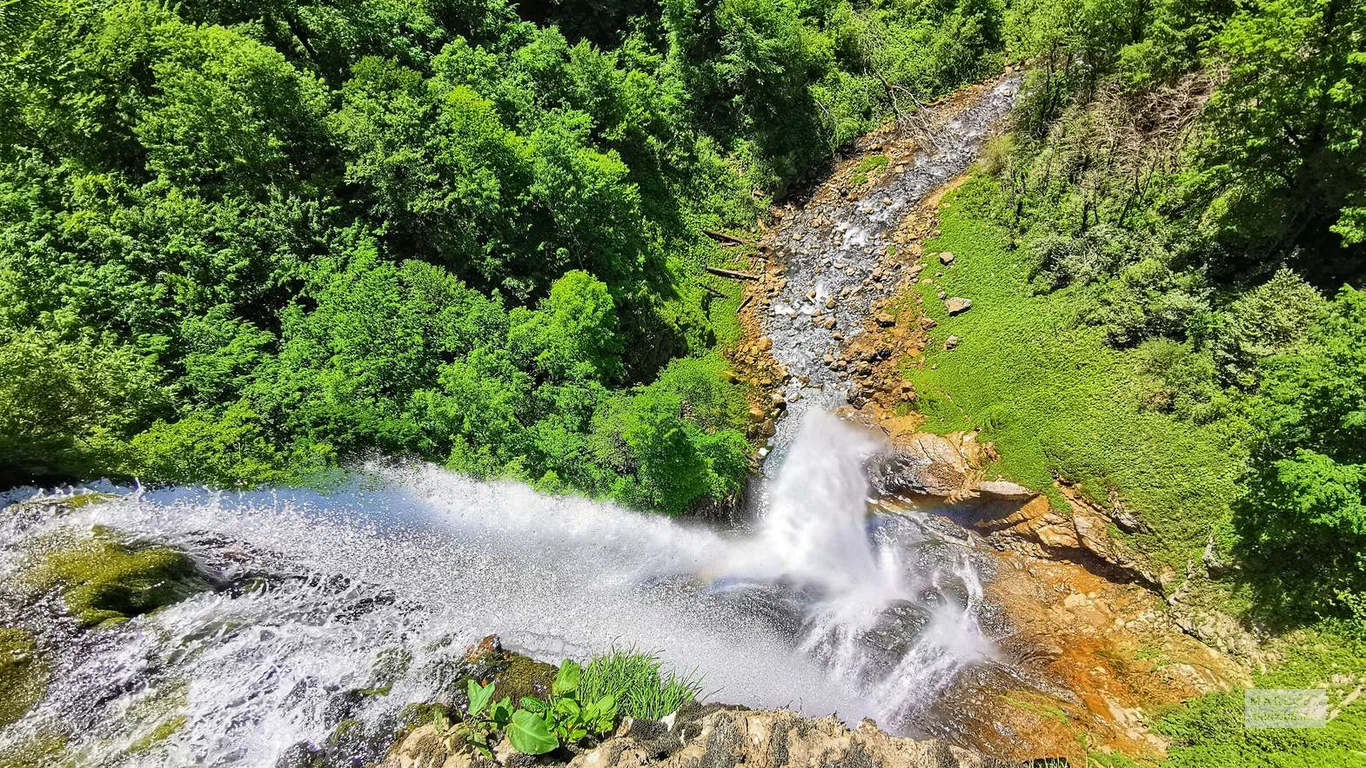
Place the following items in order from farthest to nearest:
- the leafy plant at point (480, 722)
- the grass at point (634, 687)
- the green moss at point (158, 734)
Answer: the grass at point (634, 687) < the green moss at point (158, 734) < the leafy plant at point (480, 722)

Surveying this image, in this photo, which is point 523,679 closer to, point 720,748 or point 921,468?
point 720,748

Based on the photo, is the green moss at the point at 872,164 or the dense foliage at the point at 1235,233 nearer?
the dense foliage at the point at 1235,233

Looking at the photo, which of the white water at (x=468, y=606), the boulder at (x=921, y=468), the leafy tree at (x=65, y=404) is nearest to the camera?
the white water at (x=468, y=606)

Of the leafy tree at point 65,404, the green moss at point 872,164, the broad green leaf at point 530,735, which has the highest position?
the green moss at point 872,164

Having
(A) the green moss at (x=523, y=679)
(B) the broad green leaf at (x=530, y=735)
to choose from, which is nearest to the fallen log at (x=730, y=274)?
(A) the green moss at (x=523, y=679)

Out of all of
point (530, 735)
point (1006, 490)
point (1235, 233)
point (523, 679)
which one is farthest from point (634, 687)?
point (1235, 233)

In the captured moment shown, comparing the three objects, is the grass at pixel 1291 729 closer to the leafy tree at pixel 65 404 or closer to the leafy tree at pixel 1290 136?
the leafy tree at pixel 1290 136

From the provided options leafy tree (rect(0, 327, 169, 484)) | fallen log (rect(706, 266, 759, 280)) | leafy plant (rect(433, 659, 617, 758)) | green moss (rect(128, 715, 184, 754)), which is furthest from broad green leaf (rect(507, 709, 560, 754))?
→ fallen log (rect(706, 266, 759, 280))
